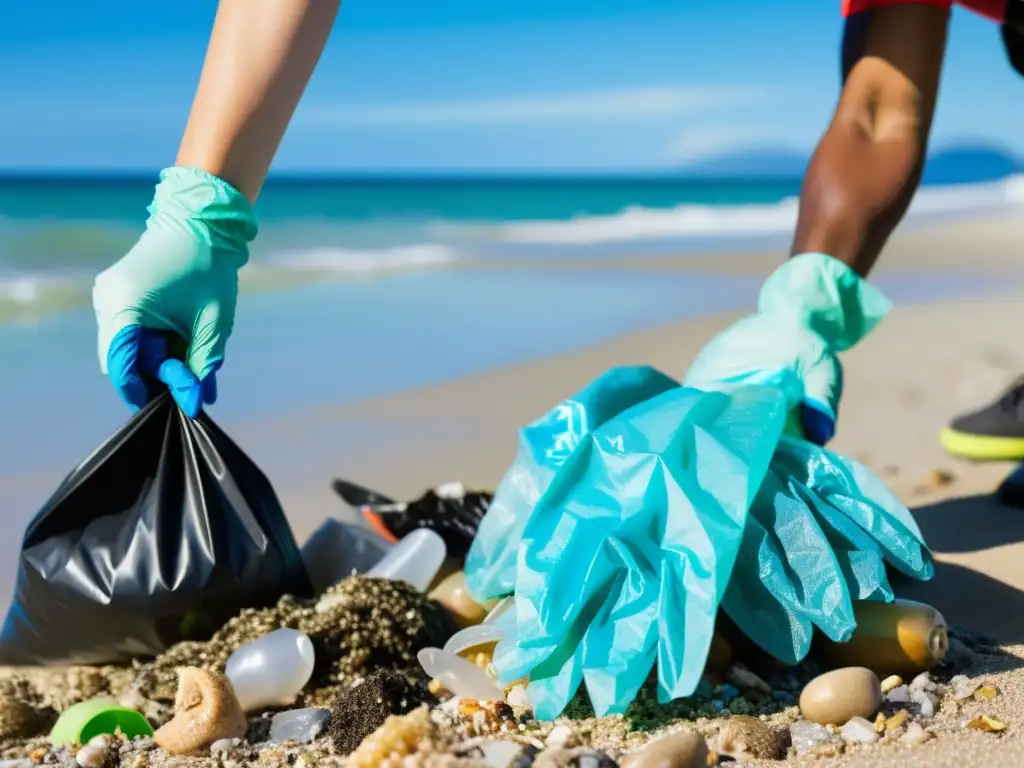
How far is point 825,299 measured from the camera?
7.07 ft

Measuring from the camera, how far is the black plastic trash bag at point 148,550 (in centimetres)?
183

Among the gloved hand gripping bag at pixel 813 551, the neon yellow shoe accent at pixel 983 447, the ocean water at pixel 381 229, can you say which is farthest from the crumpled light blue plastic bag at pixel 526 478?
the ocean water at pixel 381 229

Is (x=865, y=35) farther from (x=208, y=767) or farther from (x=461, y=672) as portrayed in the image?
(x=208, y=767)

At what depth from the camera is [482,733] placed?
1.51 metres

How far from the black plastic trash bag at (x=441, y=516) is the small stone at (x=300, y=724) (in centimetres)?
64

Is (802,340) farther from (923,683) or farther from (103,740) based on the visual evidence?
(103,740)

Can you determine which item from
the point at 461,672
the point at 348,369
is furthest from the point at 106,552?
the point at 348,369

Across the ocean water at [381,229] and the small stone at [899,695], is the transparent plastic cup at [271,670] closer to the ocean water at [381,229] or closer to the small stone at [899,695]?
the small stone at [899,695]

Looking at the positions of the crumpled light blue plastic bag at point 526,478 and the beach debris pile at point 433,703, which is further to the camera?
the crumpled light blue plastic bag at point 526,478

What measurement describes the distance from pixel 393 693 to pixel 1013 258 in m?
9.39

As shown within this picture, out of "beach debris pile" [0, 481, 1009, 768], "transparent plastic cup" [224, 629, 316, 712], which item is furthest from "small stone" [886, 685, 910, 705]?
"transparent plastic cup" [224, 629, 316, 712]

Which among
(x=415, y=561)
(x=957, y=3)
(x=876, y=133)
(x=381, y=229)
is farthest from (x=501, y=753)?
(x=381, y=229)

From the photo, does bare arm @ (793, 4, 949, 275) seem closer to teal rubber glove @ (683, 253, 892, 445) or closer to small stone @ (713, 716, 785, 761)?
teal rubber glove @ (683, 253, 892, 445)

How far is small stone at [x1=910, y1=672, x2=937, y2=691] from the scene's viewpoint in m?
1.62
